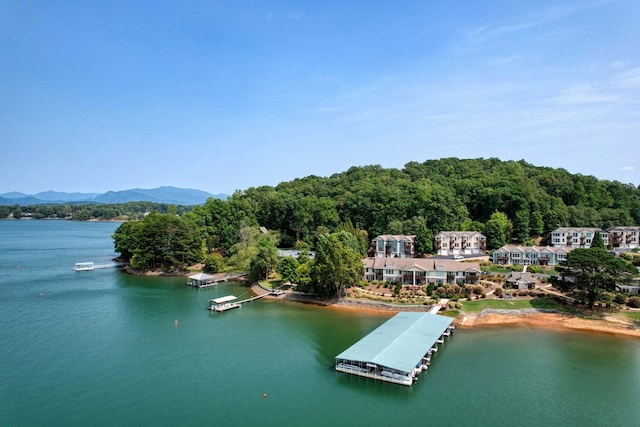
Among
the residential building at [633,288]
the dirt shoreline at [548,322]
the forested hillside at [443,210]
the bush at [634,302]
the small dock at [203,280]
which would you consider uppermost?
the forested hillside at [443,210]

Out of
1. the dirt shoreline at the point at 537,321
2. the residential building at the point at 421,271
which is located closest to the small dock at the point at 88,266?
the residential building at the point at 421,271

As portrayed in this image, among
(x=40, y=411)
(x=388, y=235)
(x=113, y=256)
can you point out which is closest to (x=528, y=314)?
(x=388, y=235)

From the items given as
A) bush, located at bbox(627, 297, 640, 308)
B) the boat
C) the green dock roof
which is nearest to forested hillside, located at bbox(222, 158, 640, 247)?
the boat

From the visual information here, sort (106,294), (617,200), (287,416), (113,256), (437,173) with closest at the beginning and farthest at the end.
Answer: (287,416) < (106,294) < (617,200) < (113,256) < (437,173)

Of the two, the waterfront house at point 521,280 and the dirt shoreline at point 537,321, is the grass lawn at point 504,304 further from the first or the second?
the waterfront house at point 521,280

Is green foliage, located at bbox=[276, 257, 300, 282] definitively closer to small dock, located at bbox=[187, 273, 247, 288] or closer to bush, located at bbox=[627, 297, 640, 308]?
small dock, located at bbox=[187, 273, 247, 288]

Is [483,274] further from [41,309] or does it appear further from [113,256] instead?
[113,256]
